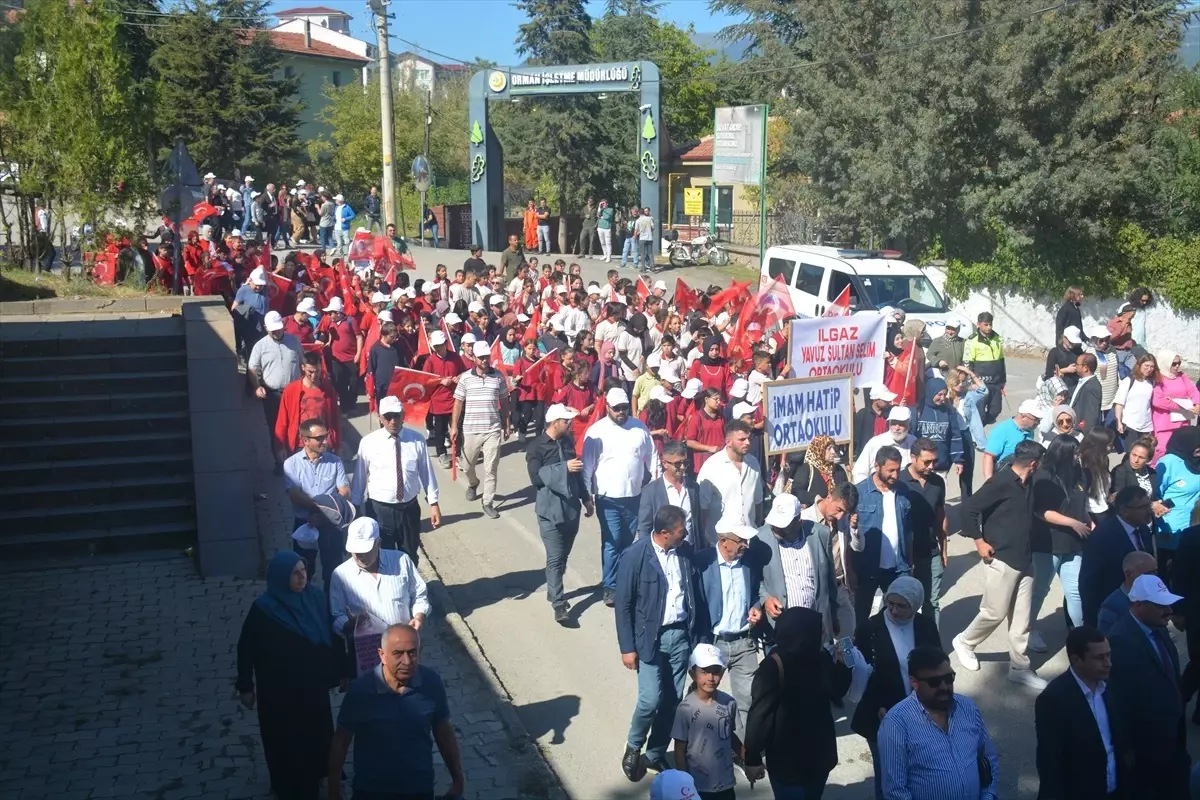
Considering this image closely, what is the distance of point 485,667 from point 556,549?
114 cm

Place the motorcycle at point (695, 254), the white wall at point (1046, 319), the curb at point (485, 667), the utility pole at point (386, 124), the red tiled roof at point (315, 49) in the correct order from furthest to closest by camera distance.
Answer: the red tiled roof at point (315, 49) < the motorcycle at point (695, 254) < the utility pole at point (386, 124) < the white wall at point (1046, 319) < the curb at point (485, 667)

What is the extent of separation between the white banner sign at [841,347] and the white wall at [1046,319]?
14319mm

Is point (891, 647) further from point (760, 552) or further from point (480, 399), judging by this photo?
point (480, 399)

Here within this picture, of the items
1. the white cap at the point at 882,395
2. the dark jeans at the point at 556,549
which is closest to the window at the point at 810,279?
the white cap at the point at 882,395

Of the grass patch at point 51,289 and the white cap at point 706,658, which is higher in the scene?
the grass patch at point 51,289

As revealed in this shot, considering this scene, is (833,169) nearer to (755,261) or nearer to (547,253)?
(755,261)

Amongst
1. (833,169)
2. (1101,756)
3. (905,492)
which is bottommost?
(1101,756)

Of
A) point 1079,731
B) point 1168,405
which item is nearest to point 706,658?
point 1079,731

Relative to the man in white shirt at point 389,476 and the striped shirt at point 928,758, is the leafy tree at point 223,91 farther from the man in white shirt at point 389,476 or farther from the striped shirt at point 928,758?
the striped shirt at point 928,758

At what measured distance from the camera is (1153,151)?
23328mm

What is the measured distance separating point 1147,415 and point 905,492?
4.71 m

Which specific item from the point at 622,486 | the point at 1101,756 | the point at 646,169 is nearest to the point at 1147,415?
the point at 622,486

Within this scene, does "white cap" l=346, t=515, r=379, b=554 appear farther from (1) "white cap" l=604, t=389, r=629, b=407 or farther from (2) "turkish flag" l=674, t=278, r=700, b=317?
(2) "turkish flag" l=674, t=278, r=700, b=317

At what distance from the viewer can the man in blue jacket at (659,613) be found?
6.58 metres
